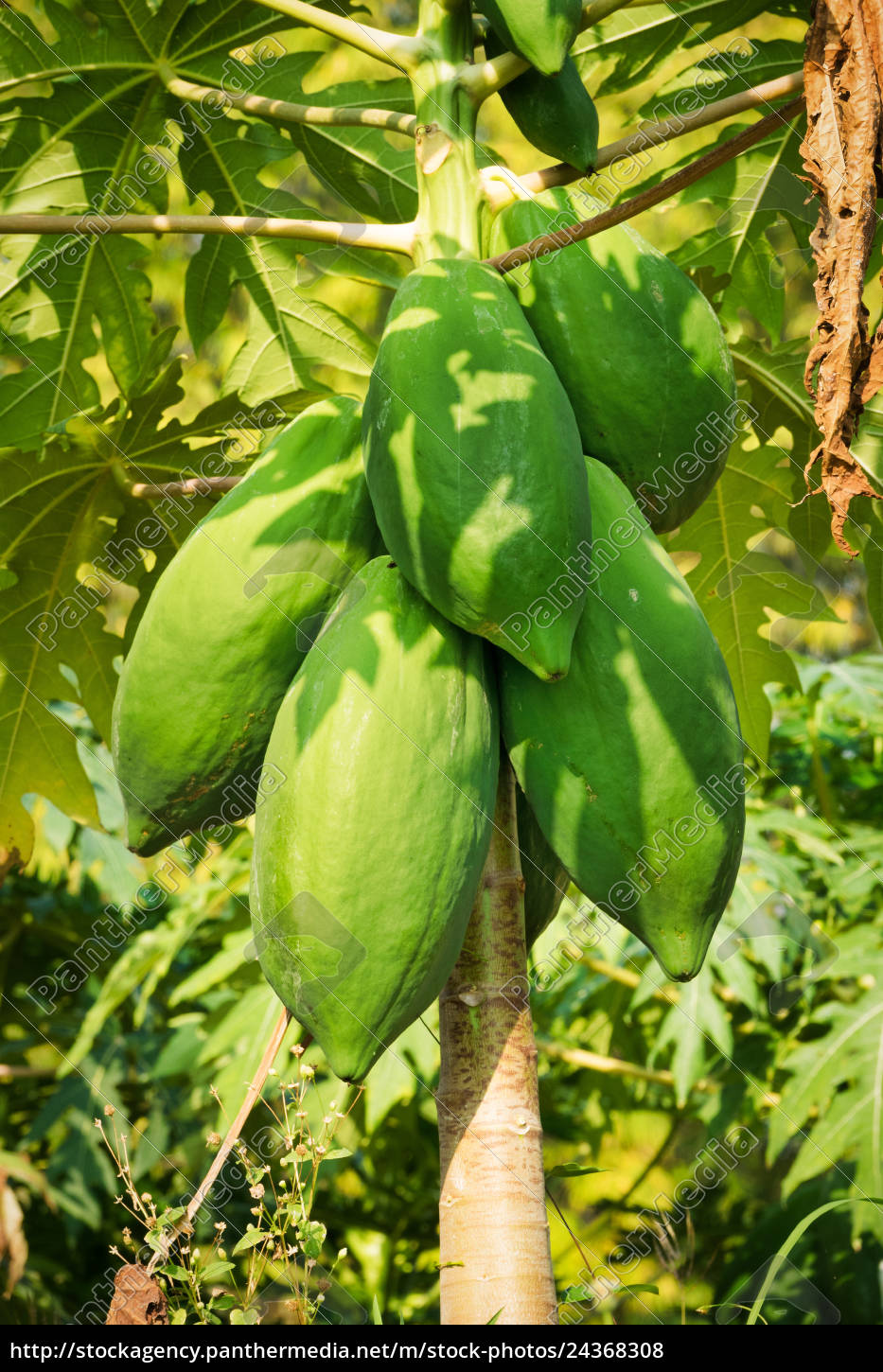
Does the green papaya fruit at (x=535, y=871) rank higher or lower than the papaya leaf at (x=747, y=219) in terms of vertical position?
lower

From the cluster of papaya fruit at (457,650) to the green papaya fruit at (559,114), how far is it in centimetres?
1

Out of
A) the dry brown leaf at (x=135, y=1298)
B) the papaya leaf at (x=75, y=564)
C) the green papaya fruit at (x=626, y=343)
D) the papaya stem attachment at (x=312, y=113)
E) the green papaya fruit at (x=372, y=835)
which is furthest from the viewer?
the papaya leaf at (x=75, y=564)

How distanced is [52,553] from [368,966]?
1.17 m

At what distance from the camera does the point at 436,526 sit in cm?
108

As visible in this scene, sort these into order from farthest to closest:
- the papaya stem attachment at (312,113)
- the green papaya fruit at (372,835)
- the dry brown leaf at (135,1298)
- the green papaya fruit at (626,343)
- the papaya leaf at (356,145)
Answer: the papaya leaf at (356,145) < the papaya stem attachment at (312,113) < the green papaya fruit at (626,343) < the dry brown leaf at (135,1298) < the green papaya fruit at (372,835)

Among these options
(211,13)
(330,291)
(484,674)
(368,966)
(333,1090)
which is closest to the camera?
(368,966)

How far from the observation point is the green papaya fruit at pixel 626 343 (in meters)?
1.28

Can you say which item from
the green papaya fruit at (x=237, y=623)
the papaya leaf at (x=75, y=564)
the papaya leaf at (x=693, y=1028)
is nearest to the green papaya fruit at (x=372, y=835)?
the green papaya fruit at (x=237, y=623)

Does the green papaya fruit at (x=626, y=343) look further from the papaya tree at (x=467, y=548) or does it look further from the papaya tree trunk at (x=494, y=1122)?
the papaya tree trunk at (x=494, y=1122)

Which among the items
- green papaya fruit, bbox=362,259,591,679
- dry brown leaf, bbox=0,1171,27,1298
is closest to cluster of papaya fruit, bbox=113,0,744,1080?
green papaya fruit, bbox=362,259,591,679

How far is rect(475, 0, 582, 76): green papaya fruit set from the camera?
1.18 m

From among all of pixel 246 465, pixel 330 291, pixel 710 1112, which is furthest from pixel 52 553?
pixel 330 291

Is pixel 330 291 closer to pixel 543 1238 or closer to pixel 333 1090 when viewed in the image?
pixel 333 1090

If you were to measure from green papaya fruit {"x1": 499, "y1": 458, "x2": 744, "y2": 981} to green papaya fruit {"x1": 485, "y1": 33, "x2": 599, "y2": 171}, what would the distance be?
462mm
